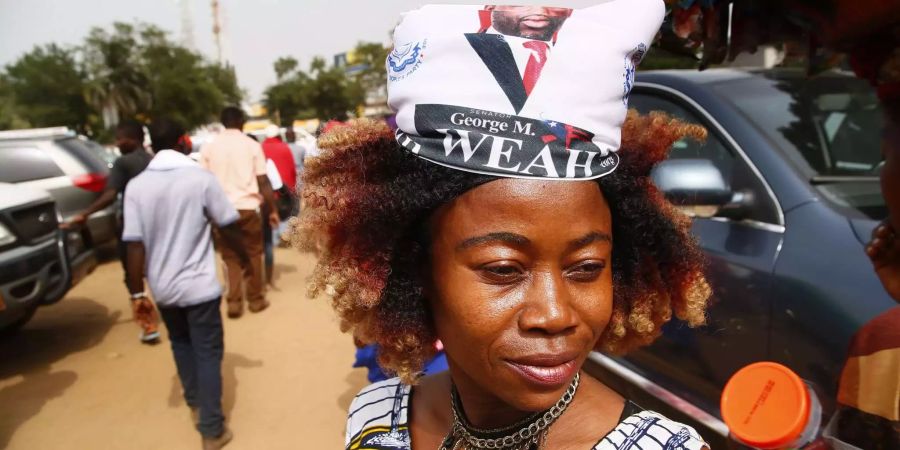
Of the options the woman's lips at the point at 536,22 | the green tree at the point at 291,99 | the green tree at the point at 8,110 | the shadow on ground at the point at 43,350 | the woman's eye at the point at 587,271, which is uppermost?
the woman's lips at the point at 536,22

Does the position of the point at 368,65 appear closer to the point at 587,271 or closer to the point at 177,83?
the point at 177,83

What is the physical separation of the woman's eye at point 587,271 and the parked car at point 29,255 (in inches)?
192

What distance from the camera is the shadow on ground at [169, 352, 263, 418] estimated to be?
4492mm

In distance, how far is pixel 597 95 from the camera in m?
1.15

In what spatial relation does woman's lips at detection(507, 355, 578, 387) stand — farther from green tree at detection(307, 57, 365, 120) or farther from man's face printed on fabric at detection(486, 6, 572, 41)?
green tree at detection(307, 57, 365, 120)

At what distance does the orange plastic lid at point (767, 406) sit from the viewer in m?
1.34

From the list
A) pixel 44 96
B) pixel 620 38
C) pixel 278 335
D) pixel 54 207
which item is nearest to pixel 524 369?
pixel 620 38

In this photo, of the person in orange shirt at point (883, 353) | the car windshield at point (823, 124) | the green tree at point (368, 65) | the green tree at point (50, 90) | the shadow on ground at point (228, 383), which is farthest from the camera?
the green tree at point (368, 65)

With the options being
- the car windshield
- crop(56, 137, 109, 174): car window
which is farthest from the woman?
crop(56, 137, 109, 174): car window

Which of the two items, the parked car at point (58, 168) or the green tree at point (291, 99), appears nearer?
the parked car at point (58, 168)

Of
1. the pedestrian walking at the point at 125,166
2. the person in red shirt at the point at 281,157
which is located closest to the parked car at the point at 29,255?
the pedestrian walking at the point at 125,166

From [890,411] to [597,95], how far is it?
893 millimetres

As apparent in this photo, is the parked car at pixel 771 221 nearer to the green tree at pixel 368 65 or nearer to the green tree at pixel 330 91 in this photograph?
the green tree at pixel 368 65

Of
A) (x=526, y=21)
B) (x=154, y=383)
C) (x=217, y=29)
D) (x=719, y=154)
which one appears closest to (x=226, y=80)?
(x=217, y=29)
